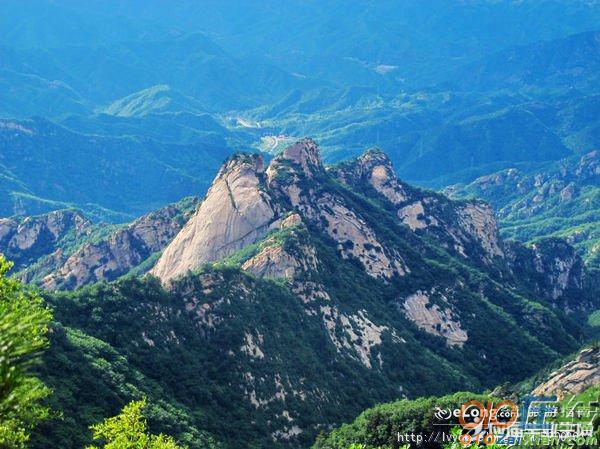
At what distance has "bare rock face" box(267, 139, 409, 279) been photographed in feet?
537

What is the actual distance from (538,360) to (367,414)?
225 feet

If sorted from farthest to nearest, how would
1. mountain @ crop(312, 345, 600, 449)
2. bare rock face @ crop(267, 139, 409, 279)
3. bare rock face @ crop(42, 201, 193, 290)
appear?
bare rock face @ crop(42, 201, 193, 290)
bare rock face @ crop(267, 139, 409, 279)
mountain @ crop(312, 345, 600, 449)

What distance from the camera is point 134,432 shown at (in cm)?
5697

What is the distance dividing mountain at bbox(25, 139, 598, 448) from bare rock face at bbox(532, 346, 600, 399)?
2217 centimetres

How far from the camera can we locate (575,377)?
105m

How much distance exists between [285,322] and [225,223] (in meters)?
41.7

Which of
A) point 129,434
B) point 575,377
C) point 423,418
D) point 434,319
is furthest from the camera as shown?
point 434,319

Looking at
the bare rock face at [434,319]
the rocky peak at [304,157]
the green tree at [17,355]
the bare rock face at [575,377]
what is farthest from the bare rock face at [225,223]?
the green tree at [17,355]

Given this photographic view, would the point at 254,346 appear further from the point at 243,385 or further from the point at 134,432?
the point at 134,432

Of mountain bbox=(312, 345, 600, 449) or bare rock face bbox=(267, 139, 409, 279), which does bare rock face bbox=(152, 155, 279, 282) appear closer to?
bare rock face bbox=(267, 139, 409, 279)

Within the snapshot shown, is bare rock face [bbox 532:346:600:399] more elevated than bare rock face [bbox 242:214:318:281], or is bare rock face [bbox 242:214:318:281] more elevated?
bare rock face [bbox 242:214:318:281]

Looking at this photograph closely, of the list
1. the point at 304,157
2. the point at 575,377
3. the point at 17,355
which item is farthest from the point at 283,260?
the point at 17,355

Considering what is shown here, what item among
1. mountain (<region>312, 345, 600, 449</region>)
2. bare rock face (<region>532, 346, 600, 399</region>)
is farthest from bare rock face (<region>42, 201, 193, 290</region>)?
bare rock face (<region>532, 346, 600, 399</region>)

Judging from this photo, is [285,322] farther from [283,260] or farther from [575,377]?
[575,377]
